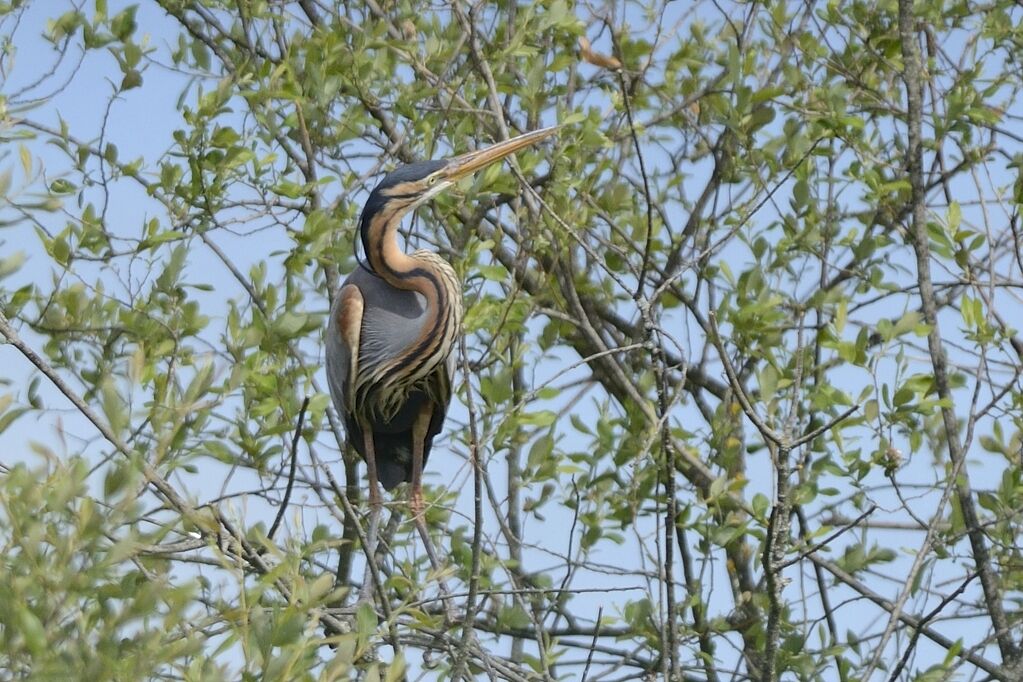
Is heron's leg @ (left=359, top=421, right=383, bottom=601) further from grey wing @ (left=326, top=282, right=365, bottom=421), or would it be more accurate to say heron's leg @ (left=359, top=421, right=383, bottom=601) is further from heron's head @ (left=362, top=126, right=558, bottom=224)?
heron's head @ (left=362, top=126, right=558, bottom=224)

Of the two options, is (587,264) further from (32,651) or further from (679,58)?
(32,651)

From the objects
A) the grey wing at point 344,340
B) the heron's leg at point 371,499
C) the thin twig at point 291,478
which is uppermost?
the grey wing at point 344,340

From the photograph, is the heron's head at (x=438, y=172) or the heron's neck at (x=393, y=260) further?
the heron's neck at (x=393, y=260)

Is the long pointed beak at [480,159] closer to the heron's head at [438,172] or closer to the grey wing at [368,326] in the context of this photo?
the heron's head at [438,172]

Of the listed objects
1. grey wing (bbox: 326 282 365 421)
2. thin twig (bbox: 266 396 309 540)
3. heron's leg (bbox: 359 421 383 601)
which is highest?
grey wing (bbox: 326 282 365 421)

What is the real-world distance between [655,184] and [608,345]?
0.72 m

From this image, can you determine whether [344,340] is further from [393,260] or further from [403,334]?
[393,260]

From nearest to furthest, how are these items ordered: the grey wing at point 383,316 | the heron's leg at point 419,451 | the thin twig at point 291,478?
the thin twig at point 291,478
the heron's leg at point 419,451
the grey wing at point 383,316

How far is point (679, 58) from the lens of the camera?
A: 531 cm

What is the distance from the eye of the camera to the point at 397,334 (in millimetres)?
4895

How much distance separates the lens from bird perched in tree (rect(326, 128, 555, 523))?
4.61m

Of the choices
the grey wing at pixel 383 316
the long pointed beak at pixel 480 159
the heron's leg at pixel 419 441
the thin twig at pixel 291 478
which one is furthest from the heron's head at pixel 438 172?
the thin twig at pixel 291 478

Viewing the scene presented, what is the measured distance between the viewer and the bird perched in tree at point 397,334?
4.61 m

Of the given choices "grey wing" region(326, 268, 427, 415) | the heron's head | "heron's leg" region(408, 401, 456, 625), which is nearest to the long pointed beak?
the heron's head
